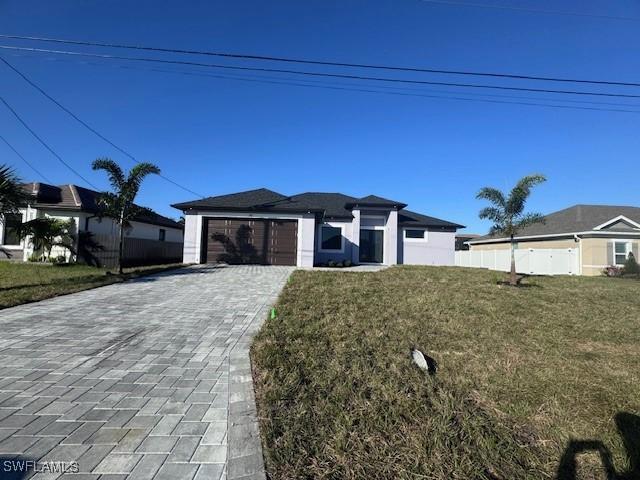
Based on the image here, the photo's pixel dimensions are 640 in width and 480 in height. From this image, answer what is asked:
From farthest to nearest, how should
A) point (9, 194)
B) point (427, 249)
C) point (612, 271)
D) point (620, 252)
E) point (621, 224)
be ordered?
point (427, 249)
point (621, 224)
point (620, 252)
point (612, 271)
point (9, 194)

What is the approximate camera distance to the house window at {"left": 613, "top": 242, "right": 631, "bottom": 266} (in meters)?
19.7

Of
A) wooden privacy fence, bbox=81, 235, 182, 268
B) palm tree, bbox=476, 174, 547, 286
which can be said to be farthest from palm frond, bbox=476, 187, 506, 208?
wooden privacy fence, bbox=81, 235, 182, 268

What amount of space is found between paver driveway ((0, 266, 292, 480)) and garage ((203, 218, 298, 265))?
9507 mm

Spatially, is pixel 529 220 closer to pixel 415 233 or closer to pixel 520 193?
pixel 520 193

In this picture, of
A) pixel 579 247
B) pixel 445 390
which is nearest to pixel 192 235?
pixel 445 390

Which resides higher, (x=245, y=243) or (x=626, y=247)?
(x=626, y=247)

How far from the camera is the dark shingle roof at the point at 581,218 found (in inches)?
821

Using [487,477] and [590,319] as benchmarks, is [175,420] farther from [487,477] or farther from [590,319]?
[590,319]

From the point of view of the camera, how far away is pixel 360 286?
9.28 m

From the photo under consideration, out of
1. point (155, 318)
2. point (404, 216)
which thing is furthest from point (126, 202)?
point (404, 216)

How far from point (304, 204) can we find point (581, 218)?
19568mm

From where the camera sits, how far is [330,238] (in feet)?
64.6

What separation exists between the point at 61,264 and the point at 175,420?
1613 centimetres

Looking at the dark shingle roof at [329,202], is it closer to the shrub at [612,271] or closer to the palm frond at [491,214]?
the palm frond at [491,214]
